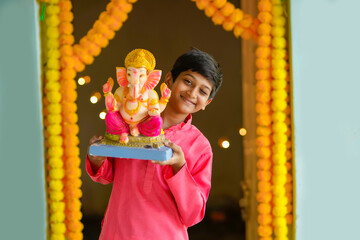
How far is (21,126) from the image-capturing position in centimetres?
258

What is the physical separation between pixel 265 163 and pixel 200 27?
4.40 ft

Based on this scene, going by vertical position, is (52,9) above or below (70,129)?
Answer: above

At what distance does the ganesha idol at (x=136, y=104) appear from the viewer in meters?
1.56

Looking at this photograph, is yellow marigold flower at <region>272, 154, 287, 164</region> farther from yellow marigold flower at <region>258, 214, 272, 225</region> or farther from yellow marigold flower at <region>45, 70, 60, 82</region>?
yellow marigold flower at <region>45, 70, 60, 82</region>

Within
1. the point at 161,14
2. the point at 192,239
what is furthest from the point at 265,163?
the point at 161,14

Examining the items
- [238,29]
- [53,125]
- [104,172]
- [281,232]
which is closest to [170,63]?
[238,29]

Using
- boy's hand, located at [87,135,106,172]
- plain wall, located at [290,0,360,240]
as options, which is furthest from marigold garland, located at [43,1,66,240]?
plain wall, located at [290,0,360,240]

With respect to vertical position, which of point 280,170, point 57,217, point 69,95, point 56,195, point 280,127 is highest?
point 69,95

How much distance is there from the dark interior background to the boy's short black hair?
58.0 inches

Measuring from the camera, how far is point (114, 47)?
338cm

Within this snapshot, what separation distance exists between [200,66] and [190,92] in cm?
12

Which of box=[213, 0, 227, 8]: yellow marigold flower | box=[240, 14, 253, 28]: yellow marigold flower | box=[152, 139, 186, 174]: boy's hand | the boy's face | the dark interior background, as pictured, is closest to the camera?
box=[152, 139, 186, 174]: boy's hand

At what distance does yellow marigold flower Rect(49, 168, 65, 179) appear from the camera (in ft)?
8.50

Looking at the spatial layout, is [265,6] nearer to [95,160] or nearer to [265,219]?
[265,219]
